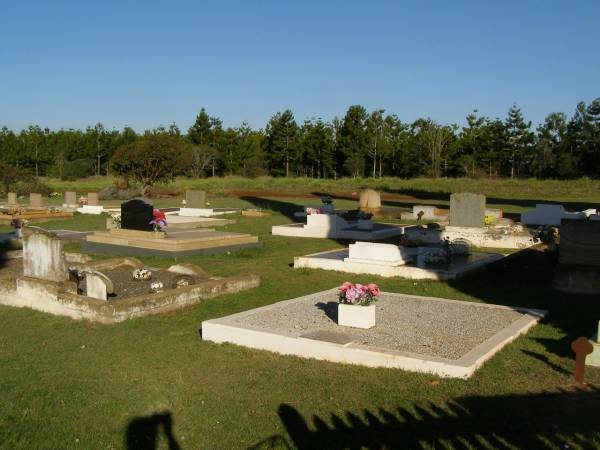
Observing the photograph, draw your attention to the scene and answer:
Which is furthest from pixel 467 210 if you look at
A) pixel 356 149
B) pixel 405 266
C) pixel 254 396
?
pixel 356 149

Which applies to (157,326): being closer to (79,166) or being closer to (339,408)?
(339,408)

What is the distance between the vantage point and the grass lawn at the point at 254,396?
5.14 metres

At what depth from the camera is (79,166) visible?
62.4m

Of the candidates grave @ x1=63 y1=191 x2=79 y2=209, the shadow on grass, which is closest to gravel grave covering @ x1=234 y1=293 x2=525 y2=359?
the shadow on grass

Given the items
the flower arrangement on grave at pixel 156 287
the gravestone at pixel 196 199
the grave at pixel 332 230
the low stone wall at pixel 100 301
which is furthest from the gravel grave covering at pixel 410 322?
the gravestone at pixel 196 199

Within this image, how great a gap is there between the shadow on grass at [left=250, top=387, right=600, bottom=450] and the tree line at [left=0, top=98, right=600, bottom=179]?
51.3 meters

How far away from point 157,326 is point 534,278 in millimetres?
7234

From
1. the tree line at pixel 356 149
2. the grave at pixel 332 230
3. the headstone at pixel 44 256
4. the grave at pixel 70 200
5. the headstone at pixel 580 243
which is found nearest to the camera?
the headstone at pixel 44 256

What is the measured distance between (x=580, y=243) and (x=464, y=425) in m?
7.13

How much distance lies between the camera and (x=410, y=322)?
8.51 m

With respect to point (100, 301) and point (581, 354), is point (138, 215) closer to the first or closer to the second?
point (100, 301)

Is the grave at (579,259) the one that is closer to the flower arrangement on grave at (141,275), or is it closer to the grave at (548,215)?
the flower arrangement on grave at (141,275)

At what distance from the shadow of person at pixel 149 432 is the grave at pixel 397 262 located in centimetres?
746

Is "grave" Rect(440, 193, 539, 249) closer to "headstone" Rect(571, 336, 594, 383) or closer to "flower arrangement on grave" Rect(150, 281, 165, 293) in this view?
"flower arrangement on grave" Rect(150, 281, 165, 293)
